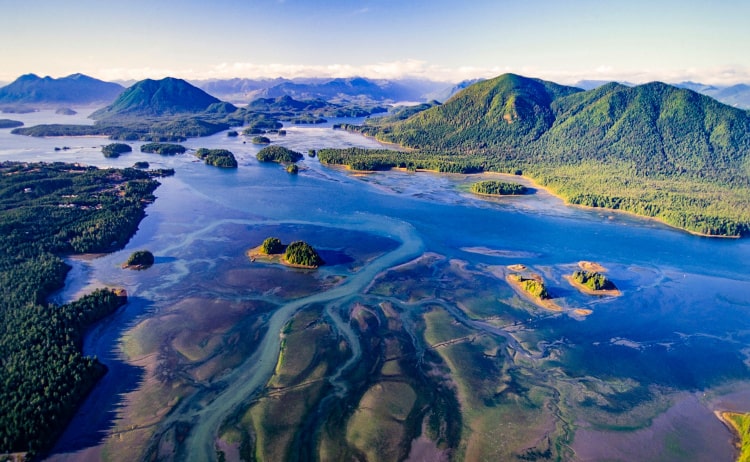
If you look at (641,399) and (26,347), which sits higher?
(26,347)

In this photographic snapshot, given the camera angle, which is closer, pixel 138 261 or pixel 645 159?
pixel 138 261

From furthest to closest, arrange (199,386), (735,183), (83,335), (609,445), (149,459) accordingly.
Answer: (735,183)
(83,335)
(199,386)
(609,445)
(149,459)

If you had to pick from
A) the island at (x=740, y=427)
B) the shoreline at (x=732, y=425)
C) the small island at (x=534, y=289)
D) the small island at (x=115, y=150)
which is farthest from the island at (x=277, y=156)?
the island at (x=740, y=427)

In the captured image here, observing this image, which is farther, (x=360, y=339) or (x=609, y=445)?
(x=360, y=339)

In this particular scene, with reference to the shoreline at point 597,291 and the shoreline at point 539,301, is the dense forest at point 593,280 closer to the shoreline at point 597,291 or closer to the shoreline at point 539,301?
the shoreline at point 597,291

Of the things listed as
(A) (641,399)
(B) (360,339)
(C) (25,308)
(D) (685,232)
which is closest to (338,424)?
(B) (360,339)

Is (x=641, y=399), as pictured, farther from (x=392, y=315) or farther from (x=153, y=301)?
(x=153, y=301)

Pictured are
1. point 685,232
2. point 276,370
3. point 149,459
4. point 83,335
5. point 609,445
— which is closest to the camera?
point 149,459

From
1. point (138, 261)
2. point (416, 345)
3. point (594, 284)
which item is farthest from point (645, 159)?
point (138, 261)

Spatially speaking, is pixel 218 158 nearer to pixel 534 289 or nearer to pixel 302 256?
pixel 302 256
